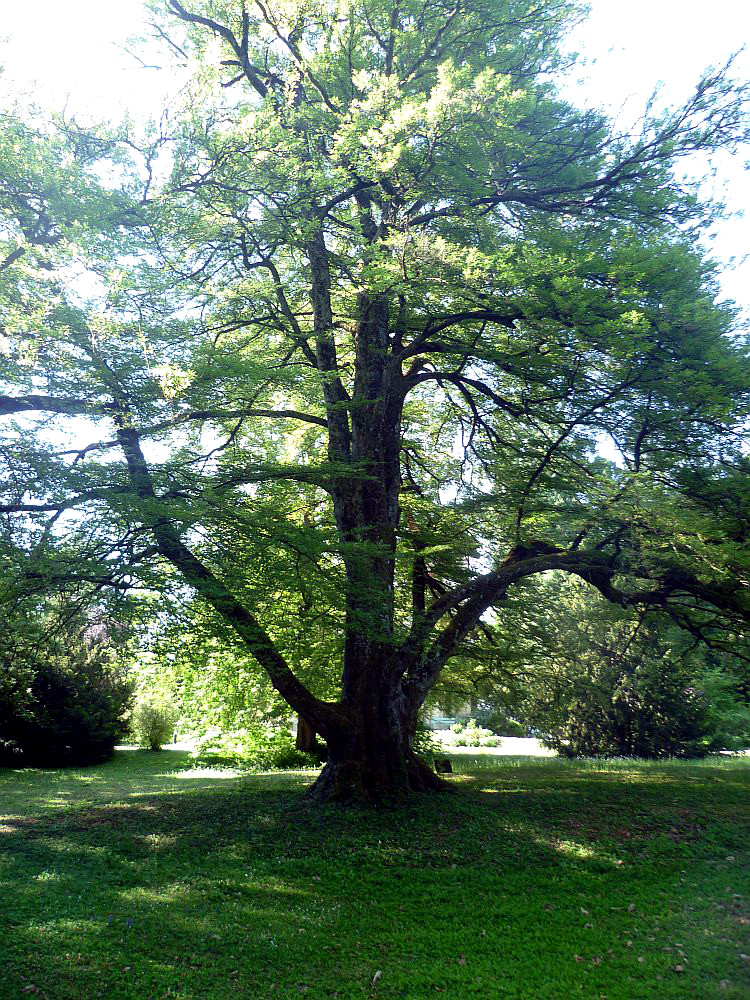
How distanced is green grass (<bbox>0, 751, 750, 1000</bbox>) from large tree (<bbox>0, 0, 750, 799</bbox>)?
221 centimetres

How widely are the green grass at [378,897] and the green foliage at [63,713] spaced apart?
27.5 feet

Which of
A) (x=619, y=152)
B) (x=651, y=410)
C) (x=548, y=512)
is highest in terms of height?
(x=619, y=152)

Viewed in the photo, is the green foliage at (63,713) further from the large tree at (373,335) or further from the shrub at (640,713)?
the shrub at (640,713)

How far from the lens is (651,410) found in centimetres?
1030

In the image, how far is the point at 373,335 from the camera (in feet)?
41.8

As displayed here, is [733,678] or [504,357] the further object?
[733,678]

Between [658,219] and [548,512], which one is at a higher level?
[658,219]

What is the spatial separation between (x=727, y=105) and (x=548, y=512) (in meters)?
6.87

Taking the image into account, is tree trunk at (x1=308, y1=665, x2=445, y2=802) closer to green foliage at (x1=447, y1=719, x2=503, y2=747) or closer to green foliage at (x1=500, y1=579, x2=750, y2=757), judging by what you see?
green foliage at (x1=500, y1=579, x2=750, y2=757)

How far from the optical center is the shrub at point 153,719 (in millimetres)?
24659

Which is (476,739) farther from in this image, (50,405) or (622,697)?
(50,405)

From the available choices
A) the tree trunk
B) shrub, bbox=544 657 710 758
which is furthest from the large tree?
shrub, bbox=544 657 710 758

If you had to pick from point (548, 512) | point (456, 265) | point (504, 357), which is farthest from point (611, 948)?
point (456, 265)

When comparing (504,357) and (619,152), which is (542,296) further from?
(619,152)
